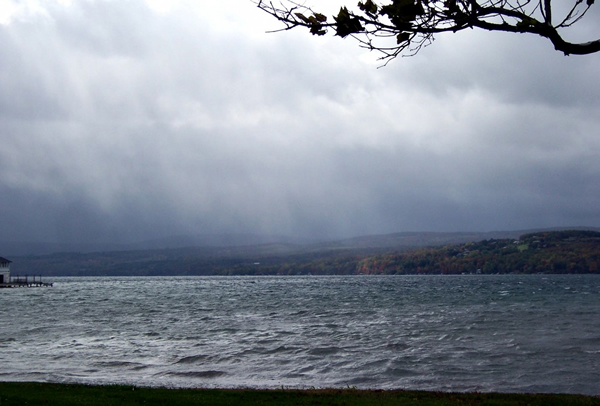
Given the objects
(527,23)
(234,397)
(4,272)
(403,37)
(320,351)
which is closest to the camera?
(527,23)

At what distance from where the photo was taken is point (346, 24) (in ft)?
31.2

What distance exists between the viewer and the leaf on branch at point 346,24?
9414 mm

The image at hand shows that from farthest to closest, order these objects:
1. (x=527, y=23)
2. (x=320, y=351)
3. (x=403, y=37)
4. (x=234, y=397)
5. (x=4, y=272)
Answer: (x=4, y=272), (x=320, y=351), (x=234, y=397), (x=403, y=37), (x=527, y=23)

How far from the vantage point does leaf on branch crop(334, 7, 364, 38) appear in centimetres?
941

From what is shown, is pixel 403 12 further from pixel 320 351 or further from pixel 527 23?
pixel 320 351

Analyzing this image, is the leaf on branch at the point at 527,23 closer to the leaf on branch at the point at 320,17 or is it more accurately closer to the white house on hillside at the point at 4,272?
the leaf on branch at the point at 320,17

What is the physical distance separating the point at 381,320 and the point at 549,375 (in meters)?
28.1

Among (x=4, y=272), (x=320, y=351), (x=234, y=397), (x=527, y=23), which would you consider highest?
(x=527, y=23)

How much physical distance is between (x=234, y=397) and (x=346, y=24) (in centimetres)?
1432

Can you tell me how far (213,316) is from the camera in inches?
2467

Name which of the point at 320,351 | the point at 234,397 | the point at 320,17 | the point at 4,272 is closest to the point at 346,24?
the point at 320,17

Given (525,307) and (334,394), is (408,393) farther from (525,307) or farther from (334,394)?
(525,307)

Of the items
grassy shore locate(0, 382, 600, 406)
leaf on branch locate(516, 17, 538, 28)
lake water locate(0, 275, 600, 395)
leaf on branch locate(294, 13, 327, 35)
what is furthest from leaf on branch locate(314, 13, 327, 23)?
lake water locate(0, 275, 600, 395)

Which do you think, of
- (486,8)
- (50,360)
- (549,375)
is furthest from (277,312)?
(486,8)
